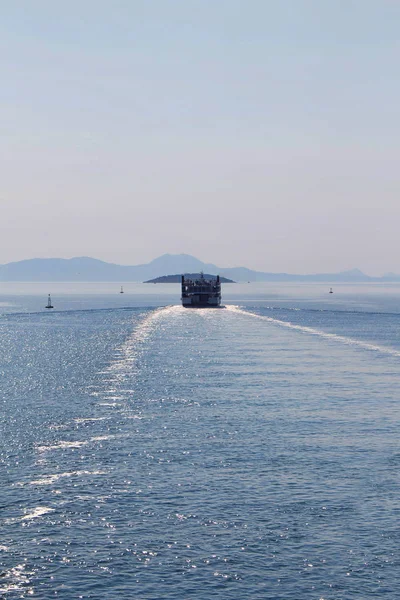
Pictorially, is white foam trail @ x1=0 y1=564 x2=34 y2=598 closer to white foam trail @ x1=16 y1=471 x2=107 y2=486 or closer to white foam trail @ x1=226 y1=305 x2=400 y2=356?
white foam trail @ x1=16 y1=471 x2=107 y2=486

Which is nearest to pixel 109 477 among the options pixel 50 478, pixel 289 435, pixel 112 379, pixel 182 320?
pixel 50 478

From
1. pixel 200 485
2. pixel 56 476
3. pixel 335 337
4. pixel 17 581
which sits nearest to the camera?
pixel 17 581

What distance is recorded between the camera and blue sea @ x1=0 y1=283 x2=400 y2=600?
2702cm

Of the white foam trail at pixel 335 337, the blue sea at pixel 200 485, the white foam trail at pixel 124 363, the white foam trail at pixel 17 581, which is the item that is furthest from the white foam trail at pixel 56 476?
the white foam trail at pixel 335 337

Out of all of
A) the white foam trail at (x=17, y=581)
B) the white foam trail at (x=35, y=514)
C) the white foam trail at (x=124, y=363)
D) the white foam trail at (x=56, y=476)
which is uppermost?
the white foam trail at (x=124, y=363)

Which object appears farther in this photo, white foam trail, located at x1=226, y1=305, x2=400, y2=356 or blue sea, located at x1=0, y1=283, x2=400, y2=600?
white foam trail, located at x1=226, y1=305, x2=400, y2=356

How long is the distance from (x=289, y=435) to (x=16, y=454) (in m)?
19.4

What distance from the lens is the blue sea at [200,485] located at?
27016 mm

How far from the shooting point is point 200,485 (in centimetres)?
3869

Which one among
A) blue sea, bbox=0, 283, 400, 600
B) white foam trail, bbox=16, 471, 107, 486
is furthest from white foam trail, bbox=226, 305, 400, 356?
white foam trail, bbox=16, 471, 107, 486

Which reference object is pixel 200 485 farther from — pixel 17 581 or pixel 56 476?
pixel 17 581

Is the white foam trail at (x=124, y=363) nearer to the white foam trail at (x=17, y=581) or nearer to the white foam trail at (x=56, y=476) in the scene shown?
the white foam trail at (x=56, y=476)

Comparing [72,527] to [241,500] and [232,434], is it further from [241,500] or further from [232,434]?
[232,434]

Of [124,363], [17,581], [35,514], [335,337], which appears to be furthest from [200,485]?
[335,337]
